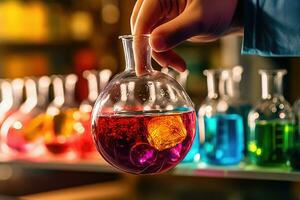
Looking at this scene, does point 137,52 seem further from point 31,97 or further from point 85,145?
point 31,97

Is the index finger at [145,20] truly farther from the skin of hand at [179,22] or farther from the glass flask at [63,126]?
the glass flask at [63,126]

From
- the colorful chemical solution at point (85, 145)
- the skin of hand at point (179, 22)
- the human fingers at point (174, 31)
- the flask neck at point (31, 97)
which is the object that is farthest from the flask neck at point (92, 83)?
the human fingers at point (174, 31)

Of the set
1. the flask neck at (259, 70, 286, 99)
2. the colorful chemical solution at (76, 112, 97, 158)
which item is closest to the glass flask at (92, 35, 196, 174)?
the flask neck at (259, 70, 286, 99)

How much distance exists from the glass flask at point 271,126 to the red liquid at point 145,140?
631 mm

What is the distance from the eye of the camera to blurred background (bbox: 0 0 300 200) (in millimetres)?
3205

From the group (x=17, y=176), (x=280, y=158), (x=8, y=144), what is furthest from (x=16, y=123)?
(x=17, y=176)

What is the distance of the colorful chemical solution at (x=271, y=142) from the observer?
1.54m

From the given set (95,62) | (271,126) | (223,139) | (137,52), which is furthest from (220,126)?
(95,62)

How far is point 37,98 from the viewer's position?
7.16 ft

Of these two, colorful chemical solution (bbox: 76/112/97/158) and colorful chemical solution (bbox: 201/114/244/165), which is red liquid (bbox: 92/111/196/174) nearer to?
colorful chemical solution (bbox: 201/114/244/165)

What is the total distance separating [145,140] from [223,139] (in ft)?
2.61

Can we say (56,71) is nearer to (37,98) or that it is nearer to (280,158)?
(37,98)

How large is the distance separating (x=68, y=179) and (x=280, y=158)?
7.01 ft

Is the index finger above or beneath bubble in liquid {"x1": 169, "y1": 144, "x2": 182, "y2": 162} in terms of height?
above
